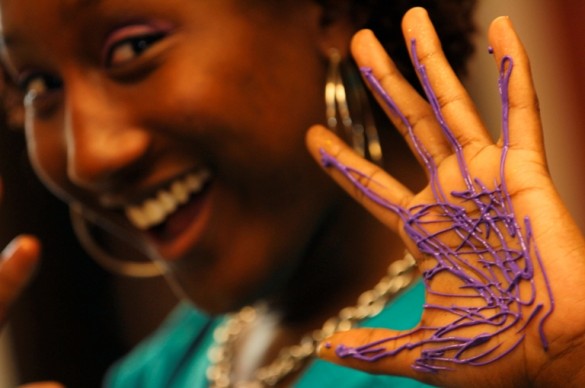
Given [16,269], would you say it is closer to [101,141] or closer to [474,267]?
[101,141]

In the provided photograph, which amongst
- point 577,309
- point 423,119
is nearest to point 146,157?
point 423,119

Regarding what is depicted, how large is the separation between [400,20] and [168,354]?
493mm

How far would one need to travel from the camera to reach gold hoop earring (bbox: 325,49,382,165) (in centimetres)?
85

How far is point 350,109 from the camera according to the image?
0.86 metres

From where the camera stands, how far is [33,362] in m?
1.79

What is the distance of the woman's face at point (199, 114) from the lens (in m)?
0.80

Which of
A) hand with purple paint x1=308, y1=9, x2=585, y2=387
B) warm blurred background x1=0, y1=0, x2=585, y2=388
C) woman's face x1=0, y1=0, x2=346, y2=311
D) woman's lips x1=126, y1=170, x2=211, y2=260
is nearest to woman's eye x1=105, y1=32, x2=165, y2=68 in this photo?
woman's face x1=0, y1=0, x2=346, y2=311

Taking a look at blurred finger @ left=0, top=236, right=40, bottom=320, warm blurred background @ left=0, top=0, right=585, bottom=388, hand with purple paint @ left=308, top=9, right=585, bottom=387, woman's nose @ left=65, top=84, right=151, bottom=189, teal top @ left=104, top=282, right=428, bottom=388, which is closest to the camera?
hand with purple paint @ left=308, top=9, right=585, bottom=387

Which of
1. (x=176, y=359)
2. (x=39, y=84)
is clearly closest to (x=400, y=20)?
(x=39, y=84)

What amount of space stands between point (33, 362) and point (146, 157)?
1.10m

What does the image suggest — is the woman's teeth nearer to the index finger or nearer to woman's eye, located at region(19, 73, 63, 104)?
woman's eye, located at region(19, 73, 63, 104)

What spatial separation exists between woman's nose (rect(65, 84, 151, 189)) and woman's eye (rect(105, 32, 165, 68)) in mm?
32

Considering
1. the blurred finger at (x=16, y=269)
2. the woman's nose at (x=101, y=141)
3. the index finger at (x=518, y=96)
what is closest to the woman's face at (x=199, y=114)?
the woman's nose at (x=101, y=141)

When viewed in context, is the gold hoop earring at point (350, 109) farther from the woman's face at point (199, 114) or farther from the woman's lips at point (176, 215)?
the woman's lips at point (176, 215)
